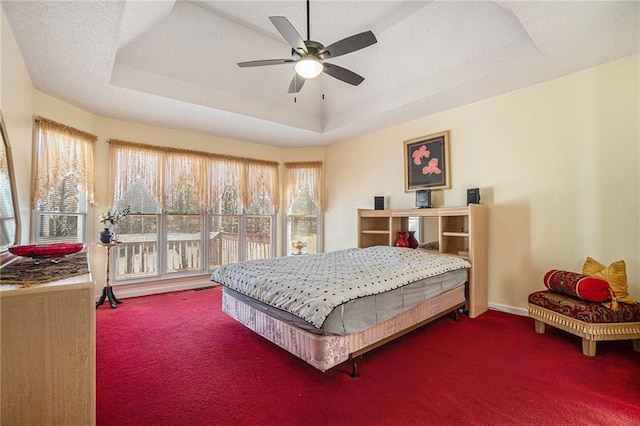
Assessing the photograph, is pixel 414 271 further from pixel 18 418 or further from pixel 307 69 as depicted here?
pixel 18 418

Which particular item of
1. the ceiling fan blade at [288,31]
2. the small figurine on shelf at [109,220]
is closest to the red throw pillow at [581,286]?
the ceiling fan blade at [288,31]

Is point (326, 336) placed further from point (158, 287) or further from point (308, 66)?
point (158, 287)

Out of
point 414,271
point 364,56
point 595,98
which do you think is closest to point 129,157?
point 364,56

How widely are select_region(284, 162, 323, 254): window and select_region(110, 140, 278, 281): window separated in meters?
0.35

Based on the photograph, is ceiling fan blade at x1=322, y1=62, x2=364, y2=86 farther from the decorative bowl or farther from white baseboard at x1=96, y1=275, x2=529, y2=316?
white baseboard at x1=96, y1=275, x2=529, y2=316

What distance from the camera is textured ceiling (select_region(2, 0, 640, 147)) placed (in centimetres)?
236

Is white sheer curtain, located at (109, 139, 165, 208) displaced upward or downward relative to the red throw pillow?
upward

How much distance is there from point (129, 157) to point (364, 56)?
12.7 ft

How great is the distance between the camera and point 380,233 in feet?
15.8

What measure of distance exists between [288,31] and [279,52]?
178cm

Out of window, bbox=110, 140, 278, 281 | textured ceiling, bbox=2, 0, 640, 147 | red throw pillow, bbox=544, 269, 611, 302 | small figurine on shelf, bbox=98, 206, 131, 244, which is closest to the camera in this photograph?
textured ceiling, bbox=2, 0, 640, 147

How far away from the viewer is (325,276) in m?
2.66

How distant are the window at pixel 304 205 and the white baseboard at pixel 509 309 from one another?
3311mm

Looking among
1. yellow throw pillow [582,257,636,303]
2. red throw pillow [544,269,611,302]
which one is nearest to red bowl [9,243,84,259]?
red throw pillow [544,269,611,302]
